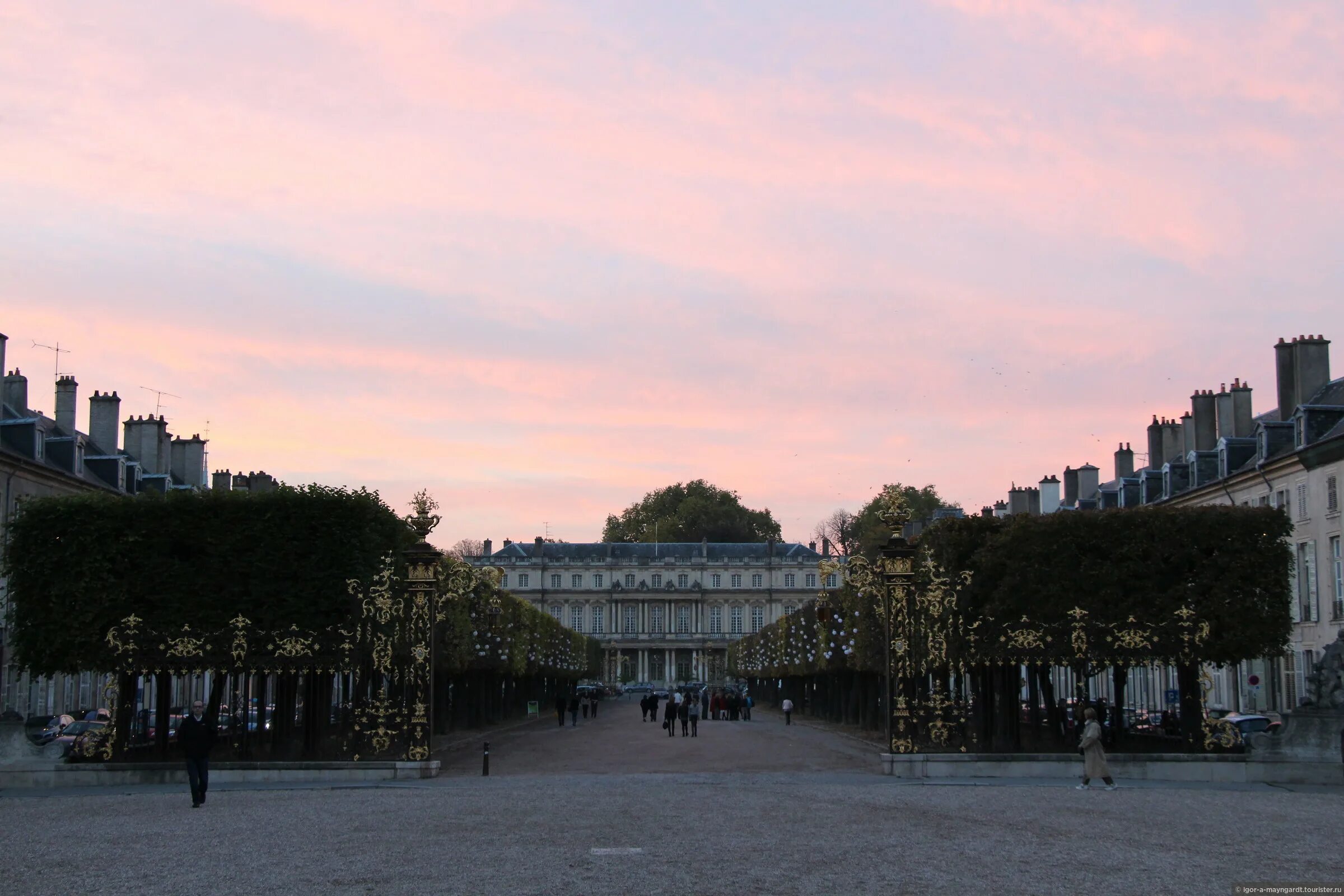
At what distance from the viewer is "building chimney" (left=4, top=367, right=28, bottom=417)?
176 feet

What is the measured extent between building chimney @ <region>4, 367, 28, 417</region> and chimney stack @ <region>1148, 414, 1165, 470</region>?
4487cm

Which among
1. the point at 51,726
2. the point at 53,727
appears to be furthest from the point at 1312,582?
the point at 51,726

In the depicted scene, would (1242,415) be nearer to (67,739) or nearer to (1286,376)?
(1286,376)

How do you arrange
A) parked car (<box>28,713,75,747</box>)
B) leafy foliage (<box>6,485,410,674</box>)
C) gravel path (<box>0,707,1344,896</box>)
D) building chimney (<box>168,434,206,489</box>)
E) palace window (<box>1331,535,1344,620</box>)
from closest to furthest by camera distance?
1. gravel path (<box>0,707,1344,896</box>)
2. leafy foliage (<box>6,485,410,674</box>)
3. parked car (<box>28,713,75,747</box>)
4. palace window (<box>1331,535,1344,620</box>)
5. building chimney (<box>168,434,206,489</box>)

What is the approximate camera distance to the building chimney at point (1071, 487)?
7625 cm

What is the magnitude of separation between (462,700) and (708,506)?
127 m

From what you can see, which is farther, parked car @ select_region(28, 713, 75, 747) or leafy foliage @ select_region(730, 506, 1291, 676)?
parked car @ select_region(28, 713, 75, 747)

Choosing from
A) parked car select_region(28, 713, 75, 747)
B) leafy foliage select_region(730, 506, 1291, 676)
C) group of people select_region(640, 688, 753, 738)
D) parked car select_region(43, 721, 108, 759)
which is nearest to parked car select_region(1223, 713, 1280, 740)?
leafy foliage select_region(730, 506, 1291, 676)

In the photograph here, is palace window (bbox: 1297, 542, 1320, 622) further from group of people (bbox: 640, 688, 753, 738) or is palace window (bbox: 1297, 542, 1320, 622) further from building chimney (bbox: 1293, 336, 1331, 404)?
group of people (bbox: 640, 688, 753, 738)

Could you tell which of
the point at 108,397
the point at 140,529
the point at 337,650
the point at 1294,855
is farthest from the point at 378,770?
the point at 108,397

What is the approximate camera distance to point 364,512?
3178 centimetres

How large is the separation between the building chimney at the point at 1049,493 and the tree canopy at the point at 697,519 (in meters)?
99.0

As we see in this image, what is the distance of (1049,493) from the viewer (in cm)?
8169

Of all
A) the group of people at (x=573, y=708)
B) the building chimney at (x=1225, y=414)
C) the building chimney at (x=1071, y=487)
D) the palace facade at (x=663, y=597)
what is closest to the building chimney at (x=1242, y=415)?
the building chimney at (x=1225, y=414)
